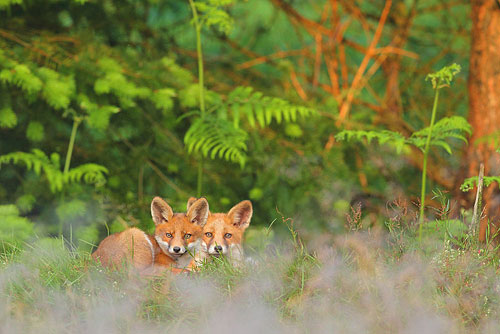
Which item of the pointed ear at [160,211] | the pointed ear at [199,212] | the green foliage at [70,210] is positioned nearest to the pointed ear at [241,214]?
the pointed ear at [199,212]

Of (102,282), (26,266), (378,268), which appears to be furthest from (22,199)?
(378,268)

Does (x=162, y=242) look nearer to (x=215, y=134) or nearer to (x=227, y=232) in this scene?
(x=227, y=232)

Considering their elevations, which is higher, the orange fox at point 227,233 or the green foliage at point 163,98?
the green foliage at point 163,98

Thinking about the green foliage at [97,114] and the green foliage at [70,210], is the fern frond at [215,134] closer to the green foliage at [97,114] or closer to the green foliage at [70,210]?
the green foliage at [97,114]

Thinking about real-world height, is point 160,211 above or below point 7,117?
above

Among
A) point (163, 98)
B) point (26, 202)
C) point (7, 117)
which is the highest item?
point (163, 98)

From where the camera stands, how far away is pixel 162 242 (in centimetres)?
355

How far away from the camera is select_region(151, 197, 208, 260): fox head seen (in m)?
3.51

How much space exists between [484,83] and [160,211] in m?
3.54

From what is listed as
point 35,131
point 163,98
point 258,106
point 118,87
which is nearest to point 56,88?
point 118,87

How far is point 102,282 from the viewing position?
11.7 ft

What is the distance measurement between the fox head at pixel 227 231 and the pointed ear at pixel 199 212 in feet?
0.15

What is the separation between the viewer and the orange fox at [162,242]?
3.52 metres

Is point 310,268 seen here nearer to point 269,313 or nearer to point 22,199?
point 269,313
